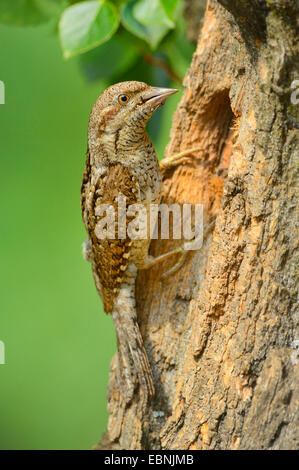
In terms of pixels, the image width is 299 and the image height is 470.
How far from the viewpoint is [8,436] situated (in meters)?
3.31

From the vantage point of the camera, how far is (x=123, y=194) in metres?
1.73

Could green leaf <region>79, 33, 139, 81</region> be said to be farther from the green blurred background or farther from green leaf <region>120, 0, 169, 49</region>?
the green blurred background

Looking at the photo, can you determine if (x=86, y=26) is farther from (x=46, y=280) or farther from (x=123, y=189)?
(x=46, y=280)

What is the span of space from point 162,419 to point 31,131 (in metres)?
2.26

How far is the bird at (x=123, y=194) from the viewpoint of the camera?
1685 millimetres

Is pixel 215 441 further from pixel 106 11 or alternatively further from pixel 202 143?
pixel 106 11

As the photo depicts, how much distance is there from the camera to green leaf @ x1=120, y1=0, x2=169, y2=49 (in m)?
1.98

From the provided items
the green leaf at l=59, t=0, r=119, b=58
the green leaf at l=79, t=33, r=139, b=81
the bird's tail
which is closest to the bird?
the bird's tail

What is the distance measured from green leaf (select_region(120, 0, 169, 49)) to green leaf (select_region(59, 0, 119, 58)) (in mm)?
48

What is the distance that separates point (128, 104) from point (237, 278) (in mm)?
683

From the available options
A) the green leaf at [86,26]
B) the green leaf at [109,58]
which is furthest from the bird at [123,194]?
the green leaf at [109,58]

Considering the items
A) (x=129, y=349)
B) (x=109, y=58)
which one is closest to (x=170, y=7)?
(x=109, y=58)

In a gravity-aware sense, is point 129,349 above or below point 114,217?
below

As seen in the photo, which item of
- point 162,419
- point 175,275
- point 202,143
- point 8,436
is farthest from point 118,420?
point 8,436
